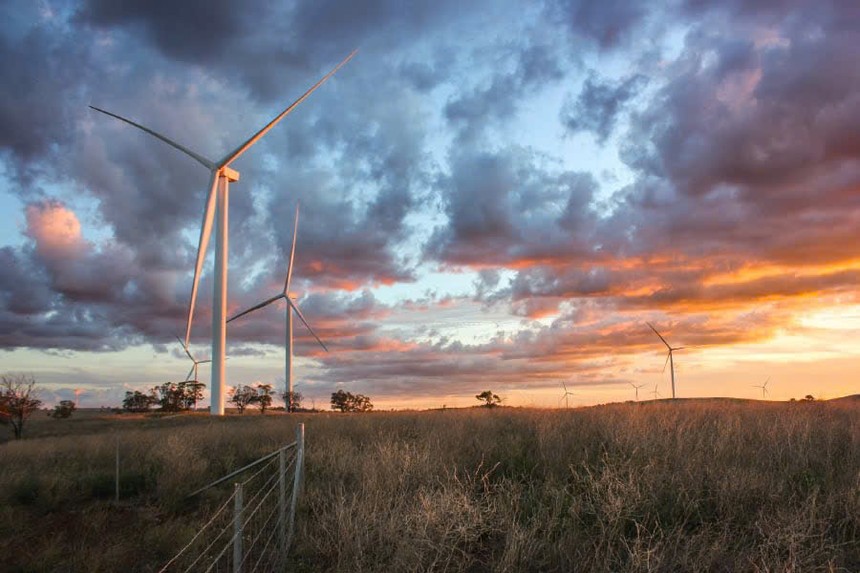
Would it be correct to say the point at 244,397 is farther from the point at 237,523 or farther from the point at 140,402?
the point at 237,523

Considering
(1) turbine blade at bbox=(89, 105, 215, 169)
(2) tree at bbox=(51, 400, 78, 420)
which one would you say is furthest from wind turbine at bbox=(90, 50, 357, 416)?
(2) tree at bbox=(51, 400, 78, 420)

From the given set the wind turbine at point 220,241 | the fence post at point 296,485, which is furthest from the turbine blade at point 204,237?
the fence post at point 296,485

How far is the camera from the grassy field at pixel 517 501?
28.5 ft

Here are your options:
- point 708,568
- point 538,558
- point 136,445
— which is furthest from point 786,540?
point 136,445

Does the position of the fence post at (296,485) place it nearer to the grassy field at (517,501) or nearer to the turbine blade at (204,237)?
the grassy field at (517,501)

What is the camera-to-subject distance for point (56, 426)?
48.2 meters

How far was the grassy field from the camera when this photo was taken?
8680mm

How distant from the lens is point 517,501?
10562mm

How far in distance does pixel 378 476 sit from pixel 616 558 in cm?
568

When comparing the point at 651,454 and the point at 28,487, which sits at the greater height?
the point at 651,454

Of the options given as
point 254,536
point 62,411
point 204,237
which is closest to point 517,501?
point 254,536

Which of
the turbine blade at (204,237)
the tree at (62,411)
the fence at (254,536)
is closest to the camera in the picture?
the fence at (254,536)

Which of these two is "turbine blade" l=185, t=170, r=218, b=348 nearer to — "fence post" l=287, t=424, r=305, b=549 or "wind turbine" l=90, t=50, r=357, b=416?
"wind turbine" l=90, t=50, r=357, b=416

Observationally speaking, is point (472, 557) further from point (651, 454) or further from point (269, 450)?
point (269, 450)
